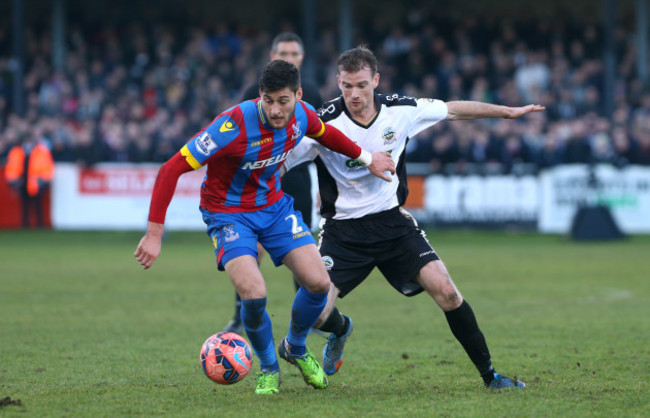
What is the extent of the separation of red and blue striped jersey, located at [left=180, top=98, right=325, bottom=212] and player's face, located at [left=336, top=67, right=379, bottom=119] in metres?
0.30

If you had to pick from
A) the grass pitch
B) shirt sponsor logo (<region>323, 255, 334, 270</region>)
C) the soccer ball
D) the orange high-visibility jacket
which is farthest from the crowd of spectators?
the soccer ball

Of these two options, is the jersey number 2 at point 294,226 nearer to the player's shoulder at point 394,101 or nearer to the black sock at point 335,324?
the black sock at point 335,324

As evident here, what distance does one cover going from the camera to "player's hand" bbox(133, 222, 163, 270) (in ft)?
17.9

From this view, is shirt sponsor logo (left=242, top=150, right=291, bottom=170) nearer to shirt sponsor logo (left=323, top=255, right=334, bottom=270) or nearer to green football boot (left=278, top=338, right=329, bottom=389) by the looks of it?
shirt sponsor logo (left=323, top=255, right=334, bottom=270)

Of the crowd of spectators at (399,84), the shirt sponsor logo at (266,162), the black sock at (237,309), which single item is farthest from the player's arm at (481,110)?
the crowd of spectators at (399,84)

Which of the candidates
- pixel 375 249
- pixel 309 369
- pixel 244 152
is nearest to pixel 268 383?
pixel 309 369

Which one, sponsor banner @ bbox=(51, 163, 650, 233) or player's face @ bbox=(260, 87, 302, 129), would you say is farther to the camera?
sponsor banner @ bbox=(51, 163, 650, 233)

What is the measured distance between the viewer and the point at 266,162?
5.89 metres

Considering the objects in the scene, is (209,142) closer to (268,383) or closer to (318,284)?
(318,284)

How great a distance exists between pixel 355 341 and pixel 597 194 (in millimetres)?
11582

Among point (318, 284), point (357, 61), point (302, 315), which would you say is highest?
point (357, 61)

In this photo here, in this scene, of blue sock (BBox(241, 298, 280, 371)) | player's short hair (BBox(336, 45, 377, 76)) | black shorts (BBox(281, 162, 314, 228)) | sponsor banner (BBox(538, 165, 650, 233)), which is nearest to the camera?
blue sock (BBox(241, 298, 280, 371))

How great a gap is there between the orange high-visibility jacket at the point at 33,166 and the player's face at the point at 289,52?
12.0 m

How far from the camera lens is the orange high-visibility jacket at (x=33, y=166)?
1917cm
